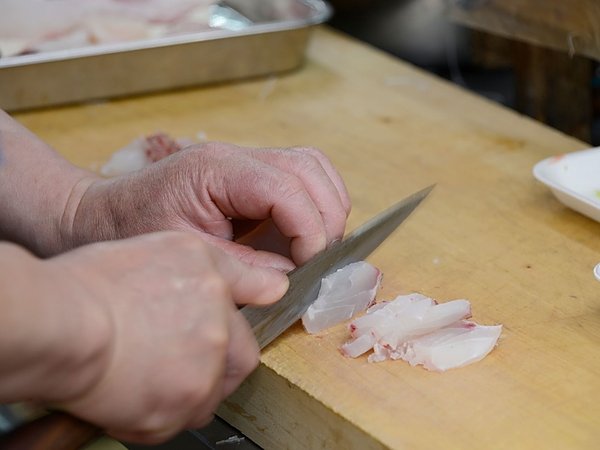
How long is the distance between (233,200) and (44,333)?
16.3 inches

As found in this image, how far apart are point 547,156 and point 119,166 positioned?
0.68 metres

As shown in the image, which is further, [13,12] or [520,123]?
[13,12]

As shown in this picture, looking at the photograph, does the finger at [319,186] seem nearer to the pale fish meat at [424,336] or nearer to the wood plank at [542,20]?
the pale fish meat at [424,336]

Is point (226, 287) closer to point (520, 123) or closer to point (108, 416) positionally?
point (108, 416)

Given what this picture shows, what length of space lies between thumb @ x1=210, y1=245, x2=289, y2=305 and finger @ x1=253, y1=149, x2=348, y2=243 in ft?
0.43

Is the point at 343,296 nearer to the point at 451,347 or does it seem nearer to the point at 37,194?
the point at 451,347

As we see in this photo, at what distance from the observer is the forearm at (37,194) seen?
1.23 meters

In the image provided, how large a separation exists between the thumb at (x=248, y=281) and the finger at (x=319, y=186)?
0.43 ft

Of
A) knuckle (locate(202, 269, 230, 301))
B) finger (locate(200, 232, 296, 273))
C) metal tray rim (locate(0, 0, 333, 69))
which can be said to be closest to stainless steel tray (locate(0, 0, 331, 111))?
metal tray rim (locate(0, 0, 333, 69))

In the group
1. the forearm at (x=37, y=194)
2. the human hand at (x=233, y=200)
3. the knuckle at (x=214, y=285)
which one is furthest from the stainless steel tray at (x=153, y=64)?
the knuckle at (x=214, y=285)

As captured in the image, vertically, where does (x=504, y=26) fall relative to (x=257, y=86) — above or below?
above

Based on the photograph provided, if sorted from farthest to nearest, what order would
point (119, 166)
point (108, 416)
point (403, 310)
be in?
point (119, 166) < point (403, 310) < point (108, 416)

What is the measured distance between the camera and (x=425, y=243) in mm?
1282

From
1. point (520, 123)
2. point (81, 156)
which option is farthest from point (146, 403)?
point (520, 123)
